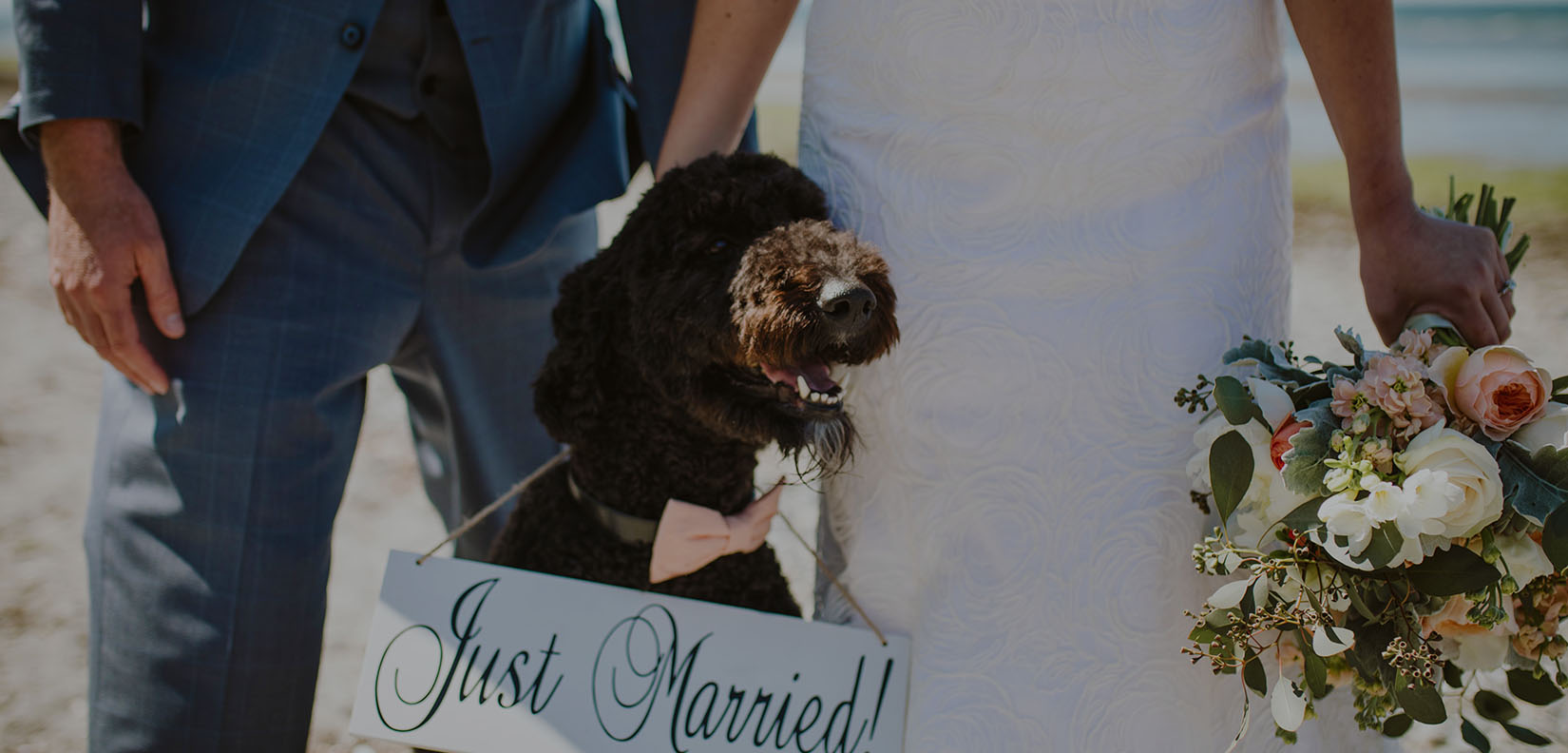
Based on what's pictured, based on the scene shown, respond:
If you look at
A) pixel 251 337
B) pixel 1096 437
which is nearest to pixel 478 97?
pixel 251 337

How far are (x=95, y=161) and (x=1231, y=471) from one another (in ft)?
6.32

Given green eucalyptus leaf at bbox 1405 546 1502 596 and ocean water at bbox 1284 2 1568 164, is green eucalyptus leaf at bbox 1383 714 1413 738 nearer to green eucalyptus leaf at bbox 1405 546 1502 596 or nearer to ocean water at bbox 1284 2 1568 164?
green eucalyptus leaf at bbox 1405 546 1502 596

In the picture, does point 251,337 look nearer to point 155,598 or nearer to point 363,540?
point 155,598

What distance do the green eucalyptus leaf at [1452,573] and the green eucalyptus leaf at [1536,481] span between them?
85 mm

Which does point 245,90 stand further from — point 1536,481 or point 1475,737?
point 1475,737

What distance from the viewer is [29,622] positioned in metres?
3.34

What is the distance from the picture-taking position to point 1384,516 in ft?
4.31

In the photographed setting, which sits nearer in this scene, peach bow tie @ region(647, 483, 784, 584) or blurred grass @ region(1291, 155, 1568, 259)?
peach bow tie @ region(647, 483, 784, 584)

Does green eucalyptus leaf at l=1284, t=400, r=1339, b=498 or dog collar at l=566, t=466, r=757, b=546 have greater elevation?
green eucalyptus leaf at l=1284, t=400, r=1339, b=498

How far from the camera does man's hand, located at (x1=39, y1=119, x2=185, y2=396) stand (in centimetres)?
184

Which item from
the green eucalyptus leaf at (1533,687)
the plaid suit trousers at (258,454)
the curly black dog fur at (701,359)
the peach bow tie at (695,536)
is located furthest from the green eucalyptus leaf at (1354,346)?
the plaid suit trousers at (258,454)

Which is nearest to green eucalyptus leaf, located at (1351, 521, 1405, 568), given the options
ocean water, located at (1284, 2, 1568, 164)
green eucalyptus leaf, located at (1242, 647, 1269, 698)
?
green eucalyptus leaf, located at (1242, 647, 1269, 698)

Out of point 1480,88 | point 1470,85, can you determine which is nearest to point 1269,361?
point 1480,88

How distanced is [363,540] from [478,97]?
2.68 metres
